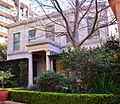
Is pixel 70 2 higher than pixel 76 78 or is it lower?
higher

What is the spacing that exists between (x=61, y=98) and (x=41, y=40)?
922cm

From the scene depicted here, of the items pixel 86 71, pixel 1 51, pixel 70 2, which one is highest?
pixel 70 2

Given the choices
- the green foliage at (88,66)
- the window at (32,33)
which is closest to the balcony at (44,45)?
the window at (32,33)

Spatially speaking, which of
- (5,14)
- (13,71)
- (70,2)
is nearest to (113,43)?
(70,2)

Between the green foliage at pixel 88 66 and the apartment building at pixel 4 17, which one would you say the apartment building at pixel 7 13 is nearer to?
the apartment building at pixel 4 17

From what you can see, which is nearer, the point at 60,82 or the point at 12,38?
the point at 60,82

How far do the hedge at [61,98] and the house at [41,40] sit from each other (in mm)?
6432

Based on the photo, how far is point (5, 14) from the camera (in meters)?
33.3

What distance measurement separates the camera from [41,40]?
14.3 metres

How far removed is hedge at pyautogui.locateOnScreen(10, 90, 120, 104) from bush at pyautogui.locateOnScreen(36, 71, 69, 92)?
0.72 metres

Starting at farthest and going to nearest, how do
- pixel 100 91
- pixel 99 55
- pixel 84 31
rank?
pixel 84 31, pixel 99 55, pixel 100 91

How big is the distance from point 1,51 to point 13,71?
1128 centimetres

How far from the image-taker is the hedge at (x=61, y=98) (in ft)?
15.6

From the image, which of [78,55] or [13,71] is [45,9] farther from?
[13,71]
